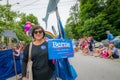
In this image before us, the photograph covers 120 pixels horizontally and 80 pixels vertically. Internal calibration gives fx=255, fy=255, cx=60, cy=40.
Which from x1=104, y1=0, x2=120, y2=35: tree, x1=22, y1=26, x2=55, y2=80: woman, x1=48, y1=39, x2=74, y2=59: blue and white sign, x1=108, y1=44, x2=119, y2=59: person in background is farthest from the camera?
x1=104, y1=0, x2=120, y2=35: tree

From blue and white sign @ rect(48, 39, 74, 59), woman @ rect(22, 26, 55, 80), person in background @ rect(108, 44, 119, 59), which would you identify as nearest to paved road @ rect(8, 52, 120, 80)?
person in background @ rect(108, 44, 119, 59)

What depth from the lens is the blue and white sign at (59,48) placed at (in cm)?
435

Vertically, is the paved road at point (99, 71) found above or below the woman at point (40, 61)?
below

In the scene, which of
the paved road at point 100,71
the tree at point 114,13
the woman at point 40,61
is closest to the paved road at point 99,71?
the paved road at point 100,71

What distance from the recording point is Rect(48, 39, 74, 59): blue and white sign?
14.3ft

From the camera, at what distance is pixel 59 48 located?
4.66 metres

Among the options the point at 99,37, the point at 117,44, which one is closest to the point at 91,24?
the point at 99,37

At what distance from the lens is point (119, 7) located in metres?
48.1

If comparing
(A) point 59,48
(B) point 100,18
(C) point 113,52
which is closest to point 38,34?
(A) point 59,48

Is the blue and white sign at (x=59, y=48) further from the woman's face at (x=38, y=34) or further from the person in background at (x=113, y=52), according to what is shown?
the person in background at (x=113, y=52)

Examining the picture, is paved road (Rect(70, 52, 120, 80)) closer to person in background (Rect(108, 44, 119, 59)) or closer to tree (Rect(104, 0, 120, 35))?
person in background (Rect(108, 44, 119, 59))

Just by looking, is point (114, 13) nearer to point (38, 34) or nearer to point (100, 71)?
point (100, 71)

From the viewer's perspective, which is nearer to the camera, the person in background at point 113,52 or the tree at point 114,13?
the person in background at point 113,52

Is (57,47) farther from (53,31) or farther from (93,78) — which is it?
(93,78)
